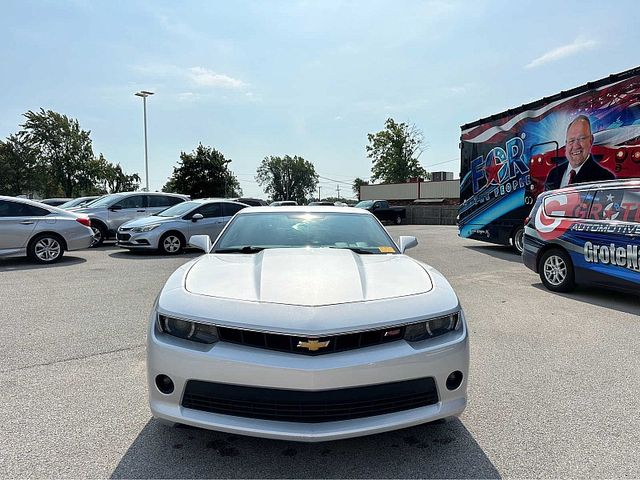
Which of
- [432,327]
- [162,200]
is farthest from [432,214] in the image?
[432,327]

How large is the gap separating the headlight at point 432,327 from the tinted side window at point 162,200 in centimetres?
1313

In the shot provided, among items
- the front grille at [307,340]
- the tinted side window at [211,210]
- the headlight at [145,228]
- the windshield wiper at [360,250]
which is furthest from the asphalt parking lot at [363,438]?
the tinted side window at [211,210]

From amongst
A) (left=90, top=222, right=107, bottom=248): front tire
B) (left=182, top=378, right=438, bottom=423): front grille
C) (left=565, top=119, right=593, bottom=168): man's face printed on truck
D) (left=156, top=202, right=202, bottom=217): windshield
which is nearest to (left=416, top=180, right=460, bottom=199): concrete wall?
(left=565, top=119, right=593, bottom=168): man's face printed on truck

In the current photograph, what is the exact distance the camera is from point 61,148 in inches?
2042

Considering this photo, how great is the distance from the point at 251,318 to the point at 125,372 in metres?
2.00

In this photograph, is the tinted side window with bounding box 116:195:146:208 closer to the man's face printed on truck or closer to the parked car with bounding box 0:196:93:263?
the parked car with bounding box 0:196:93:263

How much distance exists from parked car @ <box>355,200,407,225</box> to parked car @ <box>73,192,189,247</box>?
1743 cm

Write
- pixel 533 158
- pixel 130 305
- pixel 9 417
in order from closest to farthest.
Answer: pixel 9 417, pixel 130 305, pixel 533 158

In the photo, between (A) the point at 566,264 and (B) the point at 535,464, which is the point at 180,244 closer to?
(A) the point at 566,264

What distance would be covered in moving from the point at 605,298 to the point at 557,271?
2.51 feet

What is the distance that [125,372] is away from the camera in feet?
12.0

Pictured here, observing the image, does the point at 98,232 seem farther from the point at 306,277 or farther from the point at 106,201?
the point at 306,277

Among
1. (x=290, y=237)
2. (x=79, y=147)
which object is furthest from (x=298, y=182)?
(x=290, y=237)

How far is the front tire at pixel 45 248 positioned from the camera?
9594 millimetres
